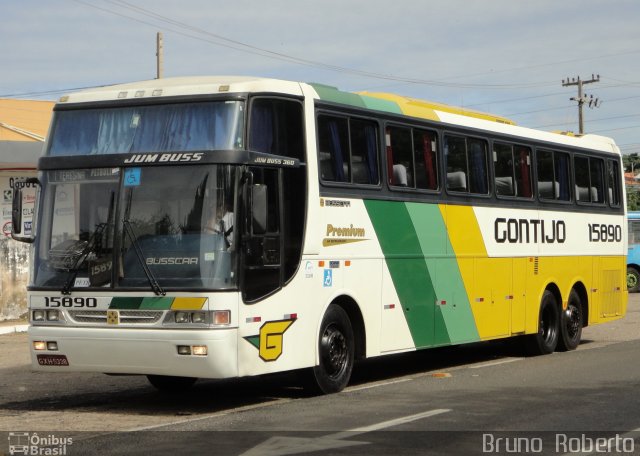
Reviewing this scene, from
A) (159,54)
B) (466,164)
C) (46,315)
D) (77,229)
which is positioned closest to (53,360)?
(46,315)

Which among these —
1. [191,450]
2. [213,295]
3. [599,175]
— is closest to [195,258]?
[213,295]

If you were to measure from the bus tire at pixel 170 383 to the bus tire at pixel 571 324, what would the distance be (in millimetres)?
7345

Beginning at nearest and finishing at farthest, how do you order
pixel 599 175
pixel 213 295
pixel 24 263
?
pixel 213 295, pixel 599 175, pixel 24 263

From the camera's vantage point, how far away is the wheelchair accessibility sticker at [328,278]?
1234cm

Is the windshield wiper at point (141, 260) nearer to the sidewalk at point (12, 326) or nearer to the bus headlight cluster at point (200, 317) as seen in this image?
the bus headlight cluster at point (200, 317)

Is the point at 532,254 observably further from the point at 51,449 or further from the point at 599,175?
the point at 51,449

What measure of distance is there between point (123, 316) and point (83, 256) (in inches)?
31.4

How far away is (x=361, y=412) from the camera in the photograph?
1079 cm

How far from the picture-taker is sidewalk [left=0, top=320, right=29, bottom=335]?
2127 cm

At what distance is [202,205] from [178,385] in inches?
129

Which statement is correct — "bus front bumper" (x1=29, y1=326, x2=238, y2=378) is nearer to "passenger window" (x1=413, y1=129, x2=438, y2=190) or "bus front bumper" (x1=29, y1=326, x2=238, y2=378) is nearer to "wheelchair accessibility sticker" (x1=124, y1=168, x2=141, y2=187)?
"wheelchair accessibility sticker" (x1=124, y1=168, x2=141, y2=187)

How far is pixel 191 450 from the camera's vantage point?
8.74 meters

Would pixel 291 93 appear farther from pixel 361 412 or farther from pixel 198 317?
pixel 361 412

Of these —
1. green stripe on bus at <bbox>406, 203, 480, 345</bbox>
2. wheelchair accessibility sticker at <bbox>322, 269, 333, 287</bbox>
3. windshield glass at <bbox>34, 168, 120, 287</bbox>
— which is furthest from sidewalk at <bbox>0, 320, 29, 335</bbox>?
wheelchair accessibility sticker at <bbox>322, 269, 333, 287</bbox>
